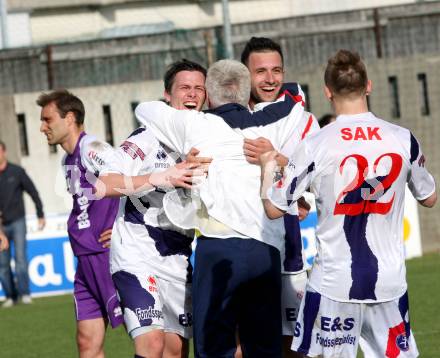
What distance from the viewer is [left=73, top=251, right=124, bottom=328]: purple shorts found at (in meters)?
8.10

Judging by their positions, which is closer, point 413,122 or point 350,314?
point 350,314

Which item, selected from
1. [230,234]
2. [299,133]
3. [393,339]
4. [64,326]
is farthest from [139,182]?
[64,326]

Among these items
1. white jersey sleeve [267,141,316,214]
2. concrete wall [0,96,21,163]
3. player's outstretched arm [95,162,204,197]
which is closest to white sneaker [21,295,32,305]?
concrete wall [0,96,21,163]

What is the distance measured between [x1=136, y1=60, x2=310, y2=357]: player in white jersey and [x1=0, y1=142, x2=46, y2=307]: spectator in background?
369 inches

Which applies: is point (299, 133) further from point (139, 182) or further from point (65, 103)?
point (65, 103)

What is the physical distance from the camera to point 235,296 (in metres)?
6.28

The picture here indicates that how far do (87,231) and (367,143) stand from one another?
288 centimetres

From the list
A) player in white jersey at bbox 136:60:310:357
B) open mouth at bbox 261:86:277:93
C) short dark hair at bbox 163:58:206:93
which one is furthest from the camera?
open mouth at bbox 261:86:277:93

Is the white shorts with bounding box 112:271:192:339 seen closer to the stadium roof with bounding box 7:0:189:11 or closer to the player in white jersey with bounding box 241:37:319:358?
the player in white jersey with bounding box 241:37:319:358

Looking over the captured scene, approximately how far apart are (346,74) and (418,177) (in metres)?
0.65

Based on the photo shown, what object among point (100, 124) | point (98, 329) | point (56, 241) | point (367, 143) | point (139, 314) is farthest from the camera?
point (100, 124)

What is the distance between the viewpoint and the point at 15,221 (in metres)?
15.7

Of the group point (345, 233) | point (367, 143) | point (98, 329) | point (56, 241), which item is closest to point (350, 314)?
point (345, 233)

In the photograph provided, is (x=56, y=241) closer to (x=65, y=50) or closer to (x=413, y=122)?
(x=65, y=50)
